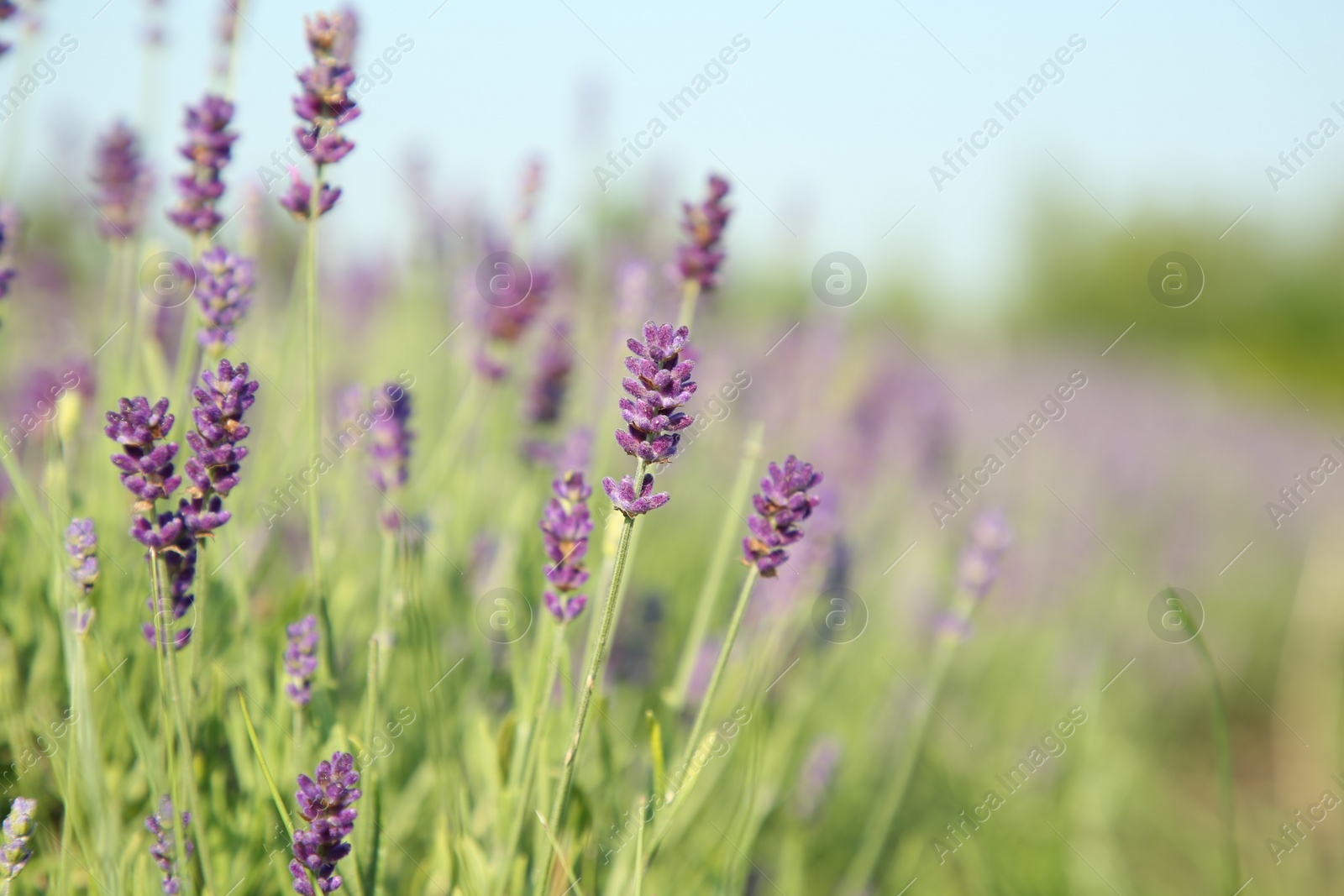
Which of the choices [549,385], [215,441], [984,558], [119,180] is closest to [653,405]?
[215,441]

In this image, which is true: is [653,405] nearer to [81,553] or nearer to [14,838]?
[81,553]

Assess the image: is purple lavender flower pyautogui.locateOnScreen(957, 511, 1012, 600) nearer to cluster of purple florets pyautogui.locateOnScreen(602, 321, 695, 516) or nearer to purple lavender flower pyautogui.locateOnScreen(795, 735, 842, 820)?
purple lavender flower pyautogui.locateOnScreen(795, 735, 842, 820)

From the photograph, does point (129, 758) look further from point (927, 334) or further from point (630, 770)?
point (927, 334)

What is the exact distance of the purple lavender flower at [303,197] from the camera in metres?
1.27

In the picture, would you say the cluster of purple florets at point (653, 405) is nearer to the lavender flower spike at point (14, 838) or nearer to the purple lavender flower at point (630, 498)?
the purple lavender flower at point (630, 498)

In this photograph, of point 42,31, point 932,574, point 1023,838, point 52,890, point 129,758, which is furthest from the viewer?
point 932,574

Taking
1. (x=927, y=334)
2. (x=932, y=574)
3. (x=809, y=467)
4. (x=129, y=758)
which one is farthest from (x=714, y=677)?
(x=927, y=334)

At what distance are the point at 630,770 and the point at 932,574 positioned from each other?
2106 millimetres

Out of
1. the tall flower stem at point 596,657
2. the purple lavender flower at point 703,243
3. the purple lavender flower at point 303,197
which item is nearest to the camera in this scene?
the tall flower stem at point 596,657

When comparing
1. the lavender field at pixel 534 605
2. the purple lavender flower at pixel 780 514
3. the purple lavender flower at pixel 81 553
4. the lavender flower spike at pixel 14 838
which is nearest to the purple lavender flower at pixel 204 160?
the lavender field at pixel 534 605

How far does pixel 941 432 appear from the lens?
400 cm

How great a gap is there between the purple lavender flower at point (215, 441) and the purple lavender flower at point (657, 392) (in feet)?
1.53

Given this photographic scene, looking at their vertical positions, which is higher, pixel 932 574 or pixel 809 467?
pixel 809 467

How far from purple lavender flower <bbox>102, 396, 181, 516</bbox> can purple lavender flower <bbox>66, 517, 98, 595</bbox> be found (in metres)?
0.10
